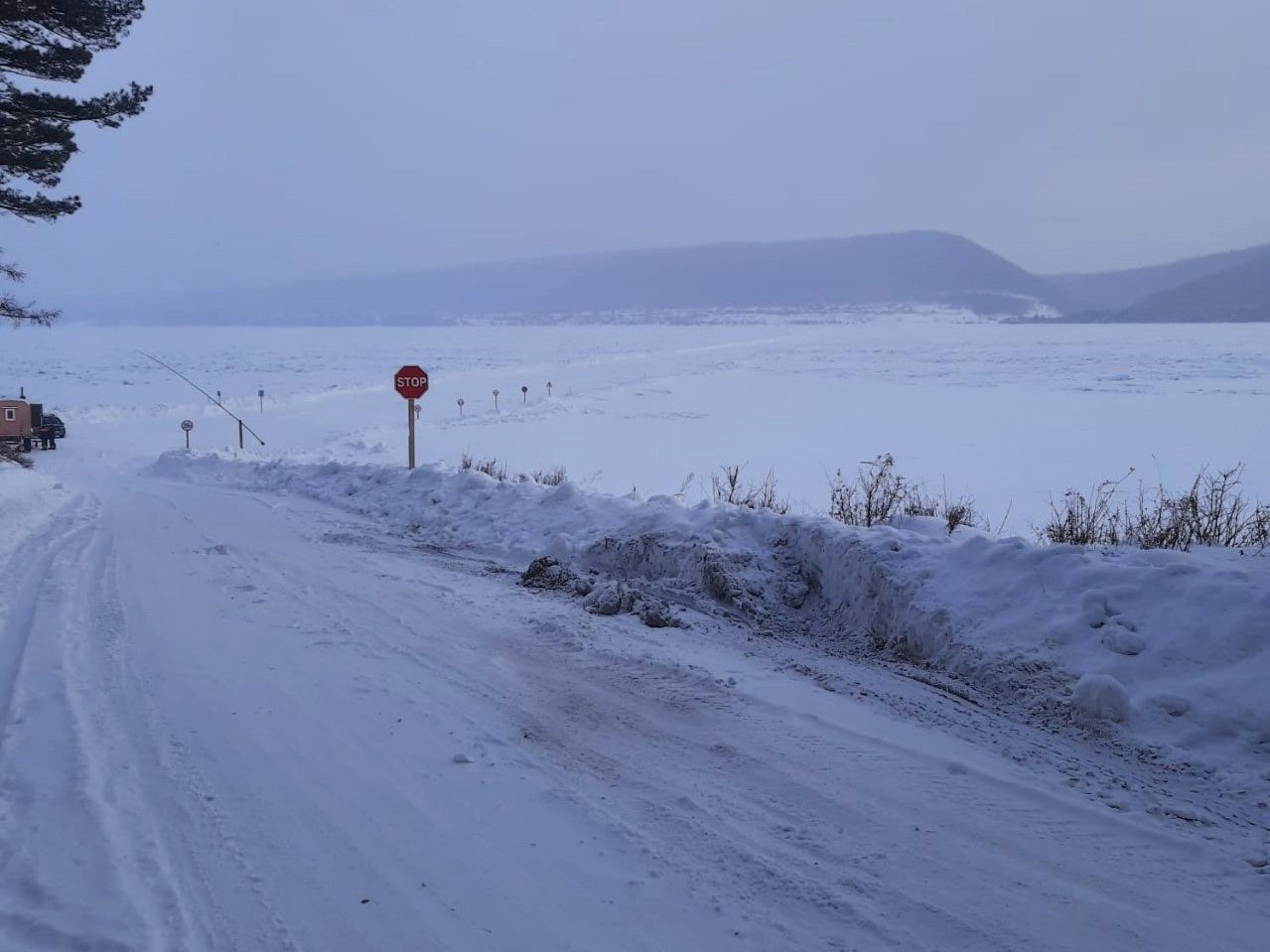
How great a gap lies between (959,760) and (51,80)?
14.5m

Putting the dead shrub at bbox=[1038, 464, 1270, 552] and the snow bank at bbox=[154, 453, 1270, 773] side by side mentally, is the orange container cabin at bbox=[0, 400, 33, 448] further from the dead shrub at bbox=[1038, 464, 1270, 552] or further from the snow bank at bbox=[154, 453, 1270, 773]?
the dead shrub at bbox=[1038, 464, 1270, 552]

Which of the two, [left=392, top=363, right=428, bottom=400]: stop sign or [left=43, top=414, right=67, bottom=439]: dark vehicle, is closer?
[left=392, top=363, right=428, bottom=400]: stop sign

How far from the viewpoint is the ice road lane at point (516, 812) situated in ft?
10.5

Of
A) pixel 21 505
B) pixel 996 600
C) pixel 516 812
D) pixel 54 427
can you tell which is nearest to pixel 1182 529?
pixel 996 600

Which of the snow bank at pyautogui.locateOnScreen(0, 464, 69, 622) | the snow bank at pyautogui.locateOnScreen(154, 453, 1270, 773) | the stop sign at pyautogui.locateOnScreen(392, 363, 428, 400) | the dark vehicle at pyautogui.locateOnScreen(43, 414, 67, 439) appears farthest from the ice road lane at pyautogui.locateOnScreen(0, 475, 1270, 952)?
the dark vehicle at pyautogui.locateOnScreen(43, 414, 67, 439)

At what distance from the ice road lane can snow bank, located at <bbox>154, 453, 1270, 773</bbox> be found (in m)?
0.93

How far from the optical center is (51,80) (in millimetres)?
12656

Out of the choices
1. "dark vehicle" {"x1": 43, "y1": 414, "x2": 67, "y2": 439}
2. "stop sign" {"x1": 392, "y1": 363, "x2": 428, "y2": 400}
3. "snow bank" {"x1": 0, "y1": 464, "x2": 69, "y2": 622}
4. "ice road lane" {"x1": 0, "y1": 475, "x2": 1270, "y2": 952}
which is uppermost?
"stop sign" {"x1": 392, "y1": 363, "x2": 428, "y2": 400}

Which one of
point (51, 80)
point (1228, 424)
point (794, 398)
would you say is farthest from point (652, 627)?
point (794, 398)

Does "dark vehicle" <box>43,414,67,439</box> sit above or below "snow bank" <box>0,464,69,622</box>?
below

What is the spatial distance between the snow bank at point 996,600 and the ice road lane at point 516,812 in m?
0.93

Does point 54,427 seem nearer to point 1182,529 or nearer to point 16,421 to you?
point 16,421

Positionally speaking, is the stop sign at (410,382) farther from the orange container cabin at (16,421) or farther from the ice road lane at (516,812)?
the orange container cabin at (16,421)

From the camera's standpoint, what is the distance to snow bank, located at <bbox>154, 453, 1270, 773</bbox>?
488 centimetres
